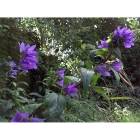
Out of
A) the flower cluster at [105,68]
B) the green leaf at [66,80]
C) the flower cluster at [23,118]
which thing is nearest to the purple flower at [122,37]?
the flower cluster at [105,68]

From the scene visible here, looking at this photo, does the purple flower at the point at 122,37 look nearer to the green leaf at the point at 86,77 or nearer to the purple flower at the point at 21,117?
the green leaf at the point at 86,77

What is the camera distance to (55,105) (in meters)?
0.61

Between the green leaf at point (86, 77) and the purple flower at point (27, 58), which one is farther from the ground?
the purple flower at point (27, 58)

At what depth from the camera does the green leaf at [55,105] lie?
61 cm

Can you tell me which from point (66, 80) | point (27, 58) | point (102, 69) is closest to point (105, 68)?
point (102, 69)

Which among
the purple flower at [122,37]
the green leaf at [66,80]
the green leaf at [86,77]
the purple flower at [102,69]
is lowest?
the green leaf at [66,80]

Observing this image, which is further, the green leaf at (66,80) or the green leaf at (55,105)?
the green leaf at (66,80)

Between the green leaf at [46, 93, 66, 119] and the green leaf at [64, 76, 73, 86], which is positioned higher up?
the green leaf at [64, 76, 73, 86]

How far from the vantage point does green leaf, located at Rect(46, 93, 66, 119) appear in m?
0.61

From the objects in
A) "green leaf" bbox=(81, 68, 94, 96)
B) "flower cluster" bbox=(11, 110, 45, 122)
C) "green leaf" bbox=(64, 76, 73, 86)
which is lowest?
"flower cluster" bbox=(11, 110, 45, 122)

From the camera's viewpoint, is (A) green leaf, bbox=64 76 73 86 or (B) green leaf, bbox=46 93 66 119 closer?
Answer: (B) green leaf, bbox=46 93 66 119

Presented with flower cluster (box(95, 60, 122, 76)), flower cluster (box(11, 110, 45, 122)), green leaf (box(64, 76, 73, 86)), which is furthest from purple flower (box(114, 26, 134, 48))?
flower cluster (box(11, 110, 45, 122))

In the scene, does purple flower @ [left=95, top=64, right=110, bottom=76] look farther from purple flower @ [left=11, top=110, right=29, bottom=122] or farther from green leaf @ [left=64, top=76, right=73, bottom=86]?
purple flower @ [left=11, top=110, right=29, bottom=122]
